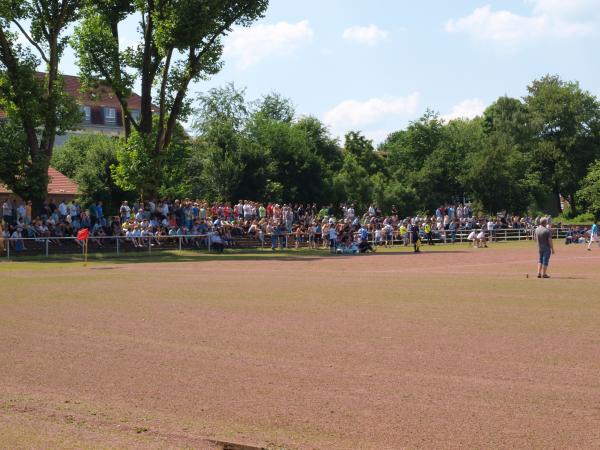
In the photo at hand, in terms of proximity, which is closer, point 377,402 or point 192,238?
point 377,402

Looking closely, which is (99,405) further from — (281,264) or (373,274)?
(281,264)

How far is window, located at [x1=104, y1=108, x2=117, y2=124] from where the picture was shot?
344 feet

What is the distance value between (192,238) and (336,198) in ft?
99.2

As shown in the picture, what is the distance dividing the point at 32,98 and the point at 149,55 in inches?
259

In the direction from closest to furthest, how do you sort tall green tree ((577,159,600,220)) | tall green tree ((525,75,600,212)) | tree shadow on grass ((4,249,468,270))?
tree shadow on grass ((4,249,468,270))
tall green tree ((577,159,600,220))
tall green tree ((525,75,600,212))

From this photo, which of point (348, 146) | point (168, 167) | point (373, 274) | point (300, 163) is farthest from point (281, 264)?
point (348, 146)

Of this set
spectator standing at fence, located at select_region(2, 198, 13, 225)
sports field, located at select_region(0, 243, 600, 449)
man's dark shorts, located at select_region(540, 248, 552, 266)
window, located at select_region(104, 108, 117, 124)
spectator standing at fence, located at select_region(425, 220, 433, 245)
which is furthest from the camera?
window, located at select_region(104, 108, 117, 124)

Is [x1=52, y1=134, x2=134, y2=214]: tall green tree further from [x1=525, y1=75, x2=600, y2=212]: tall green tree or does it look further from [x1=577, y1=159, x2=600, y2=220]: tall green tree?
[x1=525, y1=75, x2=600, y2=212]: tall green tree

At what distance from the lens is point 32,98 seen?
37.7 metres

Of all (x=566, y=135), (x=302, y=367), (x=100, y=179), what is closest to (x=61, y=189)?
(x=100, y=179)

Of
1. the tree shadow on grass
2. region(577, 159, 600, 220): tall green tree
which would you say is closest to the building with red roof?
the tree shadow on grass

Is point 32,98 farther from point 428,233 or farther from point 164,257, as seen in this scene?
point 428,233

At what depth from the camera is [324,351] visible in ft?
39.2

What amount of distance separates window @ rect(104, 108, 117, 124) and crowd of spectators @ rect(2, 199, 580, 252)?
6045 centimetres
